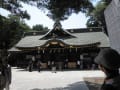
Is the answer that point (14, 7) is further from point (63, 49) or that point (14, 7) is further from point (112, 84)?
point (63, 49)

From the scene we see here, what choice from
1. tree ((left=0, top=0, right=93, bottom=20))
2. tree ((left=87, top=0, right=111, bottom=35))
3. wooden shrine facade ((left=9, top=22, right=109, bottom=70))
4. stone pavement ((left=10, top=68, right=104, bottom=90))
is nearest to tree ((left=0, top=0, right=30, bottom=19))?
tree ((left=0, top=0, right=93, bottom=20))

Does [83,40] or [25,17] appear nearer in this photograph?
[25,17]

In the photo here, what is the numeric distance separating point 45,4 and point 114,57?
13498mm

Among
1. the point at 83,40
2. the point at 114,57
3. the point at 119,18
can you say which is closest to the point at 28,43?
the point at 83,40

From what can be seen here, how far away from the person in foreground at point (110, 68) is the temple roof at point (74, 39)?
114ft

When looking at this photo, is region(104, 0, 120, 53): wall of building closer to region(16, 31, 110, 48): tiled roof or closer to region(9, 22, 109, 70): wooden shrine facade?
region(9, 22, 109, 70): wooden shrine facade

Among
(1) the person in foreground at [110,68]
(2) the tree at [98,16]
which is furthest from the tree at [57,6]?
(2) the tree at [98,16]

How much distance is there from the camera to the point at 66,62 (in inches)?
1535

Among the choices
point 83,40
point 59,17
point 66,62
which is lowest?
point 66,62

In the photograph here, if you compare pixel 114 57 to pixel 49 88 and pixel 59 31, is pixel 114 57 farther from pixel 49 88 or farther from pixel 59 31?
pixel 59 31

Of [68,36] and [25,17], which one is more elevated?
[25,17]

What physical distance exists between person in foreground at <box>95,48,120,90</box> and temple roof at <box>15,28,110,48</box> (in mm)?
34680

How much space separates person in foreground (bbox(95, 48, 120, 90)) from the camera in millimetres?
2881

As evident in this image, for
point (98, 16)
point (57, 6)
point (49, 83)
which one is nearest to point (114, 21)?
point (57, 6)
